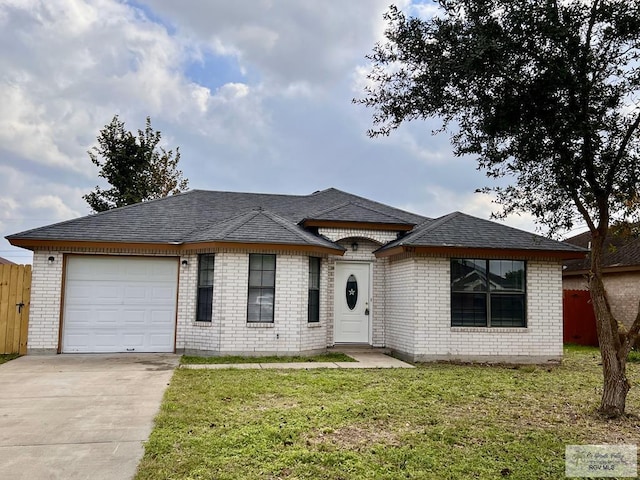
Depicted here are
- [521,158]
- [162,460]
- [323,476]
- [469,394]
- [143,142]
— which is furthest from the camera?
[143,142]

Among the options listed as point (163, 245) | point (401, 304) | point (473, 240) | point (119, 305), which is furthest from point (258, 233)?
point (473, 240)

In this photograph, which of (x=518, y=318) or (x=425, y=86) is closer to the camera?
(x=425, y=86)

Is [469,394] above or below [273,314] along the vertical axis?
below

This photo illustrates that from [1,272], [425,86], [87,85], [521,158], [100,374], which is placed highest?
[87,85]

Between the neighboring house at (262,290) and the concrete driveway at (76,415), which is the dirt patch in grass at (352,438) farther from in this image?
the neighboring house at (262,290)

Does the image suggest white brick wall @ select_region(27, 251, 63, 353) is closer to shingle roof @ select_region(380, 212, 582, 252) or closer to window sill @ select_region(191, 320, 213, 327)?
window sill @ select_region(191, 320, 213, 327)

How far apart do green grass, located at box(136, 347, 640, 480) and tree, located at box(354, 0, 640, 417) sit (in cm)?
139

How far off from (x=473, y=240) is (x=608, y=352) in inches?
209

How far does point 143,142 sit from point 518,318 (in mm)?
20054

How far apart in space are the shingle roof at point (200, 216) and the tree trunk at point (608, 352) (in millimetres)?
6168

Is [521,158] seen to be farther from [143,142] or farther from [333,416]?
[143,142]

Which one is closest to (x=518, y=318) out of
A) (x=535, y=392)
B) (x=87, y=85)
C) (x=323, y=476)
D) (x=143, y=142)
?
(x=535, y=392)

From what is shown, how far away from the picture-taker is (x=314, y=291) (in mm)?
12062

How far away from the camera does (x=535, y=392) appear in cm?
794
